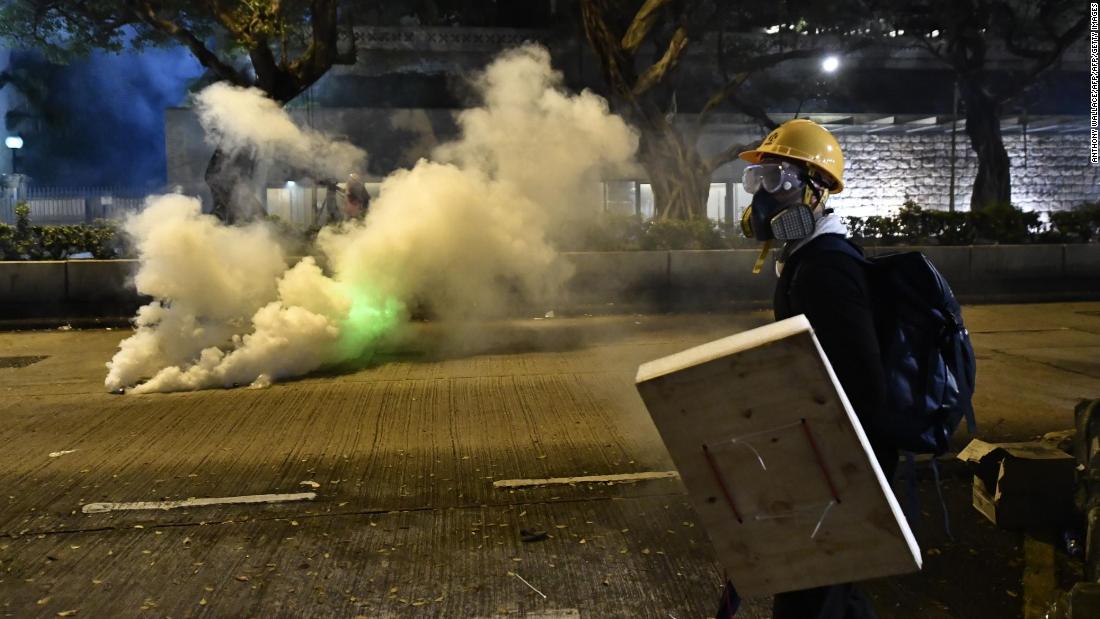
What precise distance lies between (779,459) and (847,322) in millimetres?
535

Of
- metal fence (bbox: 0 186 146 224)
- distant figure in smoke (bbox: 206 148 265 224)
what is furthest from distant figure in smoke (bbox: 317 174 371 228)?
metal fence (bbox: 0 186 146 224)

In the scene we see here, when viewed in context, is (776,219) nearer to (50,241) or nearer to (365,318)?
(365,318)

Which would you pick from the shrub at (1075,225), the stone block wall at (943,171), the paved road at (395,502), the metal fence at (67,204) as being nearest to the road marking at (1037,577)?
the paved road at (395,502)

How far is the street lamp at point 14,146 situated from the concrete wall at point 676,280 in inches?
713

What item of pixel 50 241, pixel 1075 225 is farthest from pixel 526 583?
pixel 1075 225

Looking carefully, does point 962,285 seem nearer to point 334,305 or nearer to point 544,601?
point 334,305

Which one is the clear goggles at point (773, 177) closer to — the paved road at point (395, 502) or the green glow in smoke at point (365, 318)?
the paved road at point (395, 502)

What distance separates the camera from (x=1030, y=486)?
3.84m

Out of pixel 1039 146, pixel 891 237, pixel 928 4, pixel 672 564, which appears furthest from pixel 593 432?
pixel 1039 146

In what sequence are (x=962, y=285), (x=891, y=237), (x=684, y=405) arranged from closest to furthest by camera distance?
(x=684, y=405)
(x=962, y=285)
(x=891, y=237)

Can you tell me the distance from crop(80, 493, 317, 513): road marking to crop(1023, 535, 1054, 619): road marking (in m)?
3.47

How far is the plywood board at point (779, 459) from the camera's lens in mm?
1878

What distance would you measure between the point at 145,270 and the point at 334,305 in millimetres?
1682

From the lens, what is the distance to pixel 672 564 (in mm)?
3945
